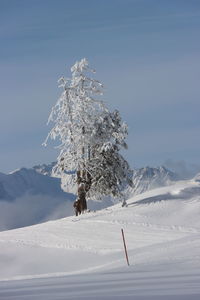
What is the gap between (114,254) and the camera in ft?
91.2

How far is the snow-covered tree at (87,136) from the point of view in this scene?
129 feet

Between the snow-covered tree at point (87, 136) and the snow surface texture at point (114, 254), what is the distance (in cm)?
305

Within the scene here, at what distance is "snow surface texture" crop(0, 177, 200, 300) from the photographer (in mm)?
12367

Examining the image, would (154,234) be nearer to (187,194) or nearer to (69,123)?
(187,194)

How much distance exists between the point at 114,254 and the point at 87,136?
12926 mm

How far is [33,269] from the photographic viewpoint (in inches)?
1089

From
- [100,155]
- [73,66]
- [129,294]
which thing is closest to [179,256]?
[129,294]

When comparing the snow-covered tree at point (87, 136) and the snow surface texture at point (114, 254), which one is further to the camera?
the snow-covered tree at point (87, 136)

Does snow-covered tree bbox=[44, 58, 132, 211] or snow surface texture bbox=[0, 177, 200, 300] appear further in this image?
snow-covered tree bbox=[44, 58, 132, 211]

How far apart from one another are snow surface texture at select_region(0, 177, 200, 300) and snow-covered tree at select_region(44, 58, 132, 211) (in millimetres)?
3049

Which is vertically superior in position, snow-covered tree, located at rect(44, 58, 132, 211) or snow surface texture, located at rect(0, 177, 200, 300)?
snow-covered tree, located at rect(44, 58, 132, 211)

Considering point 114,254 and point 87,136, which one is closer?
point 114,254

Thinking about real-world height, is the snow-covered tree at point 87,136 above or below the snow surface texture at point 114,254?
above

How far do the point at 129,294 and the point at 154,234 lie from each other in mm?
19916
